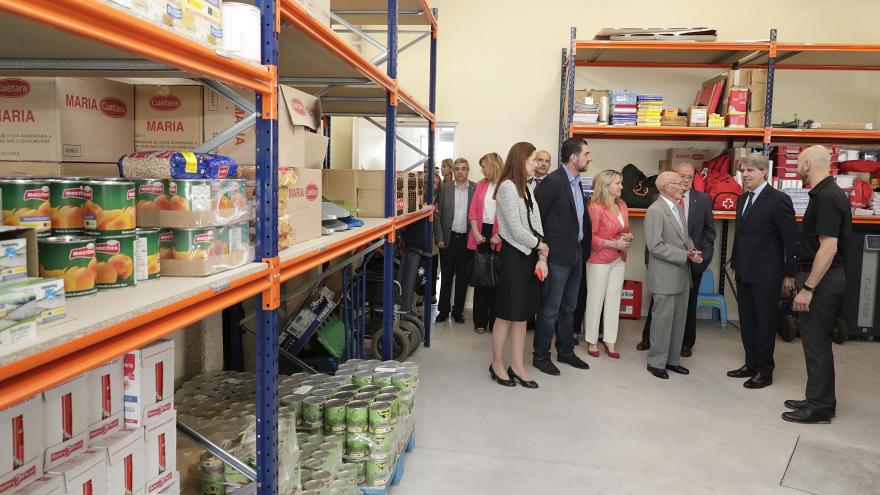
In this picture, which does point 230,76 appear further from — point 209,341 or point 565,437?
point 565,437

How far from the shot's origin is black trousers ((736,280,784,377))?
456 cm

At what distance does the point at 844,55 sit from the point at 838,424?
158 inches

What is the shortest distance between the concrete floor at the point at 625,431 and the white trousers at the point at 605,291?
331 millimetres

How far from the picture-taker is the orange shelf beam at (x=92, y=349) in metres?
0.97

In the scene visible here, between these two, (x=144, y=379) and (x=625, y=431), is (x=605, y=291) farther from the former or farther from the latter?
(x=144, y=379)

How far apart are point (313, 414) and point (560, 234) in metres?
2.49

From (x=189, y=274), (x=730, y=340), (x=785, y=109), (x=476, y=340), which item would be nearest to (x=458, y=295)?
(x=476, y=340)

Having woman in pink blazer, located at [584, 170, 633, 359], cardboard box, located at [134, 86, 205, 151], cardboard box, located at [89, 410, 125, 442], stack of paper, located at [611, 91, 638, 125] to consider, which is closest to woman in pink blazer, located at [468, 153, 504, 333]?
woman in pink blazer, located at [584, 170, 633, 359]

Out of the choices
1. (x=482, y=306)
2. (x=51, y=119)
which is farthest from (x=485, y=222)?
(x=51, y=119)

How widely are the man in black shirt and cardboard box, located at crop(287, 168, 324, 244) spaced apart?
2969mm

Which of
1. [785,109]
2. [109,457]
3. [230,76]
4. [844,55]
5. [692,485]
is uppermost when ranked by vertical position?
[844,55]

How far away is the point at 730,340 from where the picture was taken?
241 inches

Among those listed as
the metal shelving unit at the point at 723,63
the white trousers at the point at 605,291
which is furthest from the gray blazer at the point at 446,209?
the white trousers at the point at 605,291

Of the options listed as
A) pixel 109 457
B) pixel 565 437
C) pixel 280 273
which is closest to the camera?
pixel 109 457
